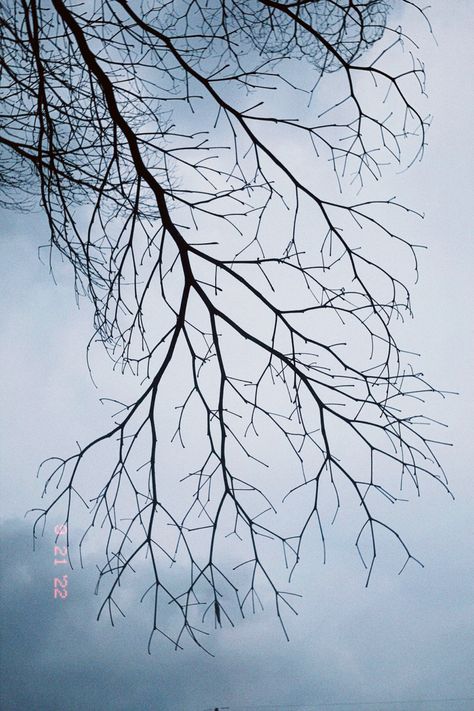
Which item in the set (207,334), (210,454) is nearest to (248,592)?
(210,454)

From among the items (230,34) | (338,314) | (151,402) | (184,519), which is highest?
(230,34)

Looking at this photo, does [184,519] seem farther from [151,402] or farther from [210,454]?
[151,402]

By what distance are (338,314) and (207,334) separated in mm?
572

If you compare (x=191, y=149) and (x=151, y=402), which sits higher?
(x=191, y=149)

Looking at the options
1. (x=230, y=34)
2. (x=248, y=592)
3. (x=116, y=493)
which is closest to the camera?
(x=248, y=592)

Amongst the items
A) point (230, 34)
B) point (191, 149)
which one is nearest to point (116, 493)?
point (191, 149)

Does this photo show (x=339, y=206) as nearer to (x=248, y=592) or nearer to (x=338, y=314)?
(x=338, y=314)

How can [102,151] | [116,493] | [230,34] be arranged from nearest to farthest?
[116,493] → [230,34] → [102,151]

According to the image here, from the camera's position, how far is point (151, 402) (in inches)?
118

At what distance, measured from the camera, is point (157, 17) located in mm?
3230

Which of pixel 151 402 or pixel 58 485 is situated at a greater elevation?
pixel 151 402

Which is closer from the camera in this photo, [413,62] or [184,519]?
[184,519]

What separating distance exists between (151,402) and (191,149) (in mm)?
1122

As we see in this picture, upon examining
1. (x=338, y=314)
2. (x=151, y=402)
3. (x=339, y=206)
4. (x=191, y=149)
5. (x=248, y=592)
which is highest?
(x=191, y=149)
